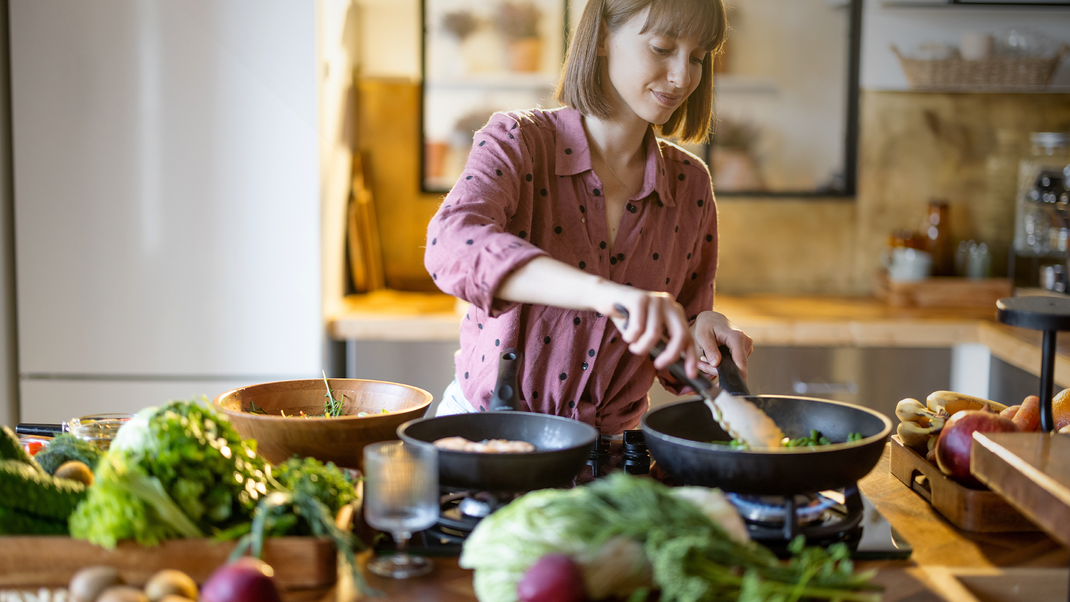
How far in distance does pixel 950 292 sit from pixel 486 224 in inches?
90.8

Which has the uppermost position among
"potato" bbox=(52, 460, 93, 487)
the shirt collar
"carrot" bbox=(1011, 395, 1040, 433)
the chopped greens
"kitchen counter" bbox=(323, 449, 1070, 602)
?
the shirt collar

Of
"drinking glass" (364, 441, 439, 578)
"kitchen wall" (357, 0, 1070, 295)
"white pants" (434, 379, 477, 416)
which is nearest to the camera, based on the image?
"drinking glass" (364, 441, 439, 578)

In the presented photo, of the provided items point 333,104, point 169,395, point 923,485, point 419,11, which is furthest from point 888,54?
point 169,395

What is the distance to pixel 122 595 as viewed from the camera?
0.86 m

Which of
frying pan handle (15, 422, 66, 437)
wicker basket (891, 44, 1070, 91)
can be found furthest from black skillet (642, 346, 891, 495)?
wicker basket (891, 44, 1070, 91)

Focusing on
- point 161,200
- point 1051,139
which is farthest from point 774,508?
point 1051,139

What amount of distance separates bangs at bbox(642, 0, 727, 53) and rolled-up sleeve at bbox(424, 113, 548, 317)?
0.95 feet

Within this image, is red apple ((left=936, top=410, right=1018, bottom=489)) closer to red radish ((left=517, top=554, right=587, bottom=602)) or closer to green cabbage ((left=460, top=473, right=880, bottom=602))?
green cabbage ((left=460, top=473, right=880, bottom=602))

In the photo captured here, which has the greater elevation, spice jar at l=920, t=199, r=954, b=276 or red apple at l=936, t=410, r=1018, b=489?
spice jar at l=920, t=199, r=954, b=276

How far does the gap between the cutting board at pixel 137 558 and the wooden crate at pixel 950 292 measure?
259cm

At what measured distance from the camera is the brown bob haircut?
4.74 feet

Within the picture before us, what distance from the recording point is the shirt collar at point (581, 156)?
1574 mm

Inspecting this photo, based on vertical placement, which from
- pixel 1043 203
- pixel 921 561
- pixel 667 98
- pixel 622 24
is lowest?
pixel 921 561

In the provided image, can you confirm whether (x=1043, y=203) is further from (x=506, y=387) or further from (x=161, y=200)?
(x=161, y=200)
